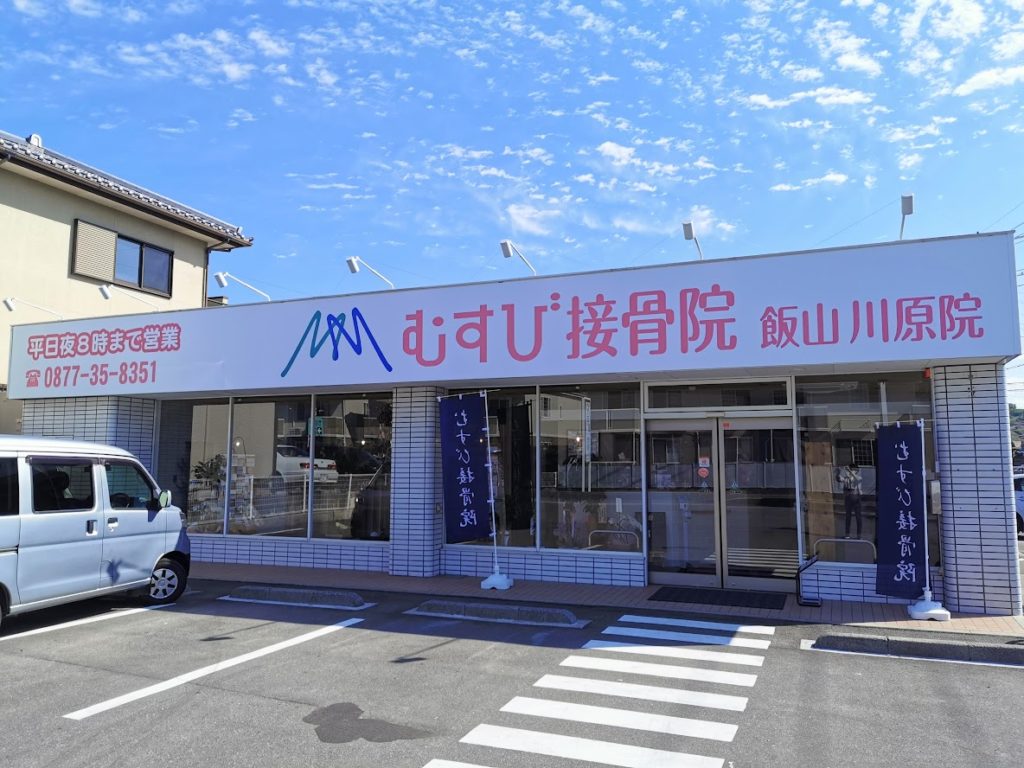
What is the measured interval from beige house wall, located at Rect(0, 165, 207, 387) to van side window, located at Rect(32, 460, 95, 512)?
8387 millimetres

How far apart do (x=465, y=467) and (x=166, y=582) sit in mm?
4289

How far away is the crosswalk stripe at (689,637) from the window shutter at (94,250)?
1501 centimetres

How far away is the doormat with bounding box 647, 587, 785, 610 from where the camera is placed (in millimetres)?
9258

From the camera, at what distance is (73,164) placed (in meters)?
16.6

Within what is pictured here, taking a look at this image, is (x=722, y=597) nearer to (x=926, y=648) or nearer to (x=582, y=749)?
(x=926, y=648)

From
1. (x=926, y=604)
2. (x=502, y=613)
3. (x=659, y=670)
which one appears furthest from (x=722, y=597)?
(x=659, y=670)

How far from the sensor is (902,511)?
863 cm

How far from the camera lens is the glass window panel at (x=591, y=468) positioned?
10688 mm

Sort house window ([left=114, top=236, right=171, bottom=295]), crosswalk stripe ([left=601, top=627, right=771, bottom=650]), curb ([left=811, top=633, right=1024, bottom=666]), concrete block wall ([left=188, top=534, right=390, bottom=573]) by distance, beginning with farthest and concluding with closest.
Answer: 1. house window ([left=114, top=236, right=171, bottom=295])
2. concrete block wall ([left=188, top=534, right=390, bottom=573])
3. crosswalk stripe ([left=601, top=627, right=771, bottom=650])
4. curb ([left=811, top=633, right=1024, bottom=666])

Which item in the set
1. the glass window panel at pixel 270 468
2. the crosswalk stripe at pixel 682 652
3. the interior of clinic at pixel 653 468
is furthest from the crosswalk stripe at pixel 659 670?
the glass window panel at pixel 270 468

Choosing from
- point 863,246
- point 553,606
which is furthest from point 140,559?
point 863,246

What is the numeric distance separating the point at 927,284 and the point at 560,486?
5634 millimetres

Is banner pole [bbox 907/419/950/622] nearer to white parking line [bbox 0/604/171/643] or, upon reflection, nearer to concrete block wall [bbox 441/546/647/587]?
concrete block wall [bbox 441/546/647/587]

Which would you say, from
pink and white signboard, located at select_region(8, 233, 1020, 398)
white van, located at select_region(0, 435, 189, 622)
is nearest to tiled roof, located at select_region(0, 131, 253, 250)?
pink and white signboard, located at select_region(8, 233, 1020, 398)
